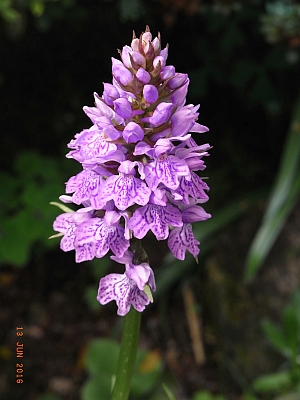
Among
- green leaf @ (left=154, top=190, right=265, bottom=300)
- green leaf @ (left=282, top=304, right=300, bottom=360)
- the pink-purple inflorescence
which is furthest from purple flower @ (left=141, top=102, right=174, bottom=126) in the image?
green leaf @ (left=154, top=190, right=265, bottom=300)

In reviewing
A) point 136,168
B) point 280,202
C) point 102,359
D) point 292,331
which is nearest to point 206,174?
point 280,202

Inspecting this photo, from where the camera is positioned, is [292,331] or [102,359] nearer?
[292,331]

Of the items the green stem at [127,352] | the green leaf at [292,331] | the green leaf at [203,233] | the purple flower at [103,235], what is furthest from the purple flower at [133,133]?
the green leaf at [203,233]

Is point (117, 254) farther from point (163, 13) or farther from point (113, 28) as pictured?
point (113, 28)

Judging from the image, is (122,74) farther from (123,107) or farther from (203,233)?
(203,233)

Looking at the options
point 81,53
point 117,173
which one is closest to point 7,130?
point 81,53

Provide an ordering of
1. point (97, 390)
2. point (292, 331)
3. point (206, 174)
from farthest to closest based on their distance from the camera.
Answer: point (206, 174), point (97, 390), point (292, 331)

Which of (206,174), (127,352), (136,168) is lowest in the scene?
(127,352)
